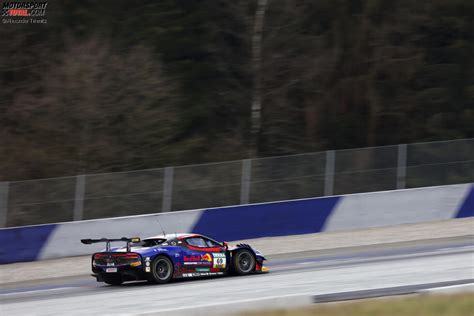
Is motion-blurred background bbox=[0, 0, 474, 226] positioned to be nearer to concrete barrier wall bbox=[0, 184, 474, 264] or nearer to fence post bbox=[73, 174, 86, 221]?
concrete barrier wall bbox=[0, 184, 474, 264]

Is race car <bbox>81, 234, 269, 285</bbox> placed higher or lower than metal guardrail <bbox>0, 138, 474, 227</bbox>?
lower

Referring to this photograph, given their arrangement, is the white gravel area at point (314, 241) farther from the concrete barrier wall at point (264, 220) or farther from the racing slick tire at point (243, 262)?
the racing slick tire at point (243, 262)

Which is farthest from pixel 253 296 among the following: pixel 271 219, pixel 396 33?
pixel 396 33

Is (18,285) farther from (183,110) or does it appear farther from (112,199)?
(183,110)

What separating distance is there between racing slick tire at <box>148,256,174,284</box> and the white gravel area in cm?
430

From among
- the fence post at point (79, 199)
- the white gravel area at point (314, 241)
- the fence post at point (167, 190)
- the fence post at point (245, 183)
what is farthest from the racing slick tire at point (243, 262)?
the fence post at point (79, 199)

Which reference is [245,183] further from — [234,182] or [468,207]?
[468,207]

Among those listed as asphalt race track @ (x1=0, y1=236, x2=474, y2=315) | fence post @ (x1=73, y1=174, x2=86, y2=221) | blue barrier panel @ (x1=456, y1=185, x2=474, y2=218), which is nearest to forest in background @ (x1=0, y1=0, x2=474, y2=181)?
fence post @ (x1=73, y1=174, x2=86, y2=221)

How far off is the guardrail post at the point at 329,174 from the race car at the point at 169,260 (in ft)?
23.2

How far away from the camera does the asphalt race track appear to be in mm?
10733

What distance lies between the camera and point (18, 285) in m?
16.6

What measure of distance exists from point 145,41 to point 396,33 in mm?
11572

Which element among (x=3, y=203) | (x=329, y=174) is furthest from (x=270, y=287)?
(x=329, y=174)

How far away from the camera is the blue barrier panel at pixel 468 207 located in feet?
72.3
